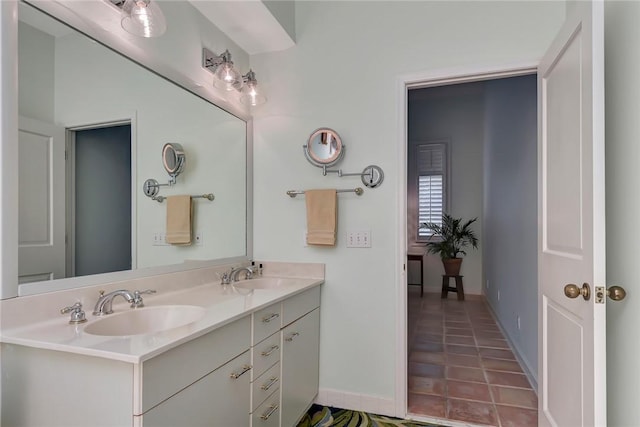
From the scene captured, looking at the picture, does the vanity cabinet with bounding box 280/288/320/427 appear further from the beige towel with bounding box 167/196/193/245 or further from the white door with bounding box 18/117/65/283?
the white door with bounding box 18/117/65/283

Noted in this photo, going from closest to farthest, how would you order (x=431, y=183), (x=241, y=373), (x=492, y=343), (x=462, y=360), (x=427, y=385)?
(x=241, y=373), (x=427, y=385), (x=462, y=360), (x=492, y=343), (x=431, y=183)

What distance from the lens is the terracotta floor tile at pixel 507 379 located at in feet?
8.55

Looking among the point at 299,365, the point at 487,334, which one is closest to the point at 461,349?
the point at 487,334

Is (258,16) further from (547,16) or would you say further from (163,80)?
(547,16)

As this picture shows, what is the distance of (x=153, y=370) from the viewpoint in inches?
40.9

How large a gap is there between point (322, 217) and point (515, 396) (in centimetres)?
176

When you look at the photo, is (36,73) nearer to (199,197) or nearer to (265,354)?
(199,197)

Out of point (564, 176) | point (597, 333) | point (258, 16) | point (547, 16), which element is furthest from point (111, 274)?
point (547, 16)

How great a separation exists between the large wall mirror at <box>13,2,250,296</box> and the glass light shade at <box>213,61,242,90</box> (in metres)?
0.14

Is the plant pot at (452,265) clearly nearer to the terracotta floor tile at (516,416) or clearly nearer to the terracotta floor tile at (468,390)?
the terracotta floor tile at (468,390)

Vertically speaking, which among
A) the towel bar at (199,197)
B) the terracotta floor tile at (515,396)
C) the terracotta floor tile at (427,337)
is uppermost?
the towel bar at (199,197)

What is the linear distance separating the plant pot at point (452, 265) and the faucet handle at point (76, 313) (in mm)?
4832

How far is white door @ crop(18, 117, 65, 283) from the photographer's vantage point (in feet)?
3.98

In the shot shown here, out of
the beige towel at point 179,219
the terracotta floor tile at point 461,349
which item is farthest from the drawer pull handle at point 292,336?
the terracotta floor tile at point 461,349
